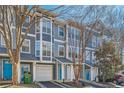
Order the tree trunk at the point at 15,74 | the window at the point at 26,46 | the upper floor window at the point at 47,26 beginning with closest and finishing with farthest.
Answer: the tree trunk at the point at 15,74 < the window at the point at 26,46 < the upper floor window at the point at 47,26

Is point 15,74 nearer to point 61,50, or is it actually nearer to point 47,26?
point 61,50

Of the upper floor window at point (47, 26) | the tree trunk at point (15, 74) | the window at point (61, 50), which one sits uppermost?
the upper floor window at point (47, 26)

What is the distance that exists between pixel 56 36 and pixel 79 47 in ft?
1.53

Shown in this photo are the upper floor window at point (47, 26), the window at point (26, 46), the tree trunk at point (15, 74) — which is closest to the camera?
the tree trunk at point (15, 74)

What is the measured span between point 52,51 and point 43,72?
16.5 inches

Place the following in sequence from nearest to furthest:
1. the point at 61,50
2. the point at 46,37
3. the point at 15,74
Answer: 1. the point at 15,74
2. the point at 61,50
3. the point at 46,37

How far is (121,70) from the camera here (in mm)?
8344

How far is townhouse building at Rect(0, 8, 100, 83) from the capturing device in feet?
27.6

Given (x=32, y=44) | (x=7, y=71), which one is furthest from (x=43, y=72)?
(x=7, y=71)

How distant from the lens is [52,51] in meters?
8.66

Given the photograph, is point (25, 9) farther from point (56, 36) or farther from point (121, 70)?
point (121, 70)

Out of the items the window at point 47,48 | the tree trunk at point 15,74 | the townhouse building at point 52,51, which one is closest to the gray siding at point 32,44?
the townhouse building at point 52,51

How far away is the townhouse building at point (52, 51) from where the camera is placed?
842 centimetres

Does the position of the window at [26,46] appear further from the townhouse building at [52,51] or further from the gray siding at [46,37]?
the gray siding at [46,37]
